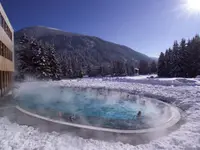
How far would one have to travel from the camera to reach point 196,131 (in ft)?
17.6

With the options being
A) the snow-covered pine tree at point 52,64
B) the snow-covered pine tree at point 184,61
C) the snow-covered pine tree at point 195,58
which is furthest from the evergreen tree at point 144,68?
the snow-covered pine tree at point 52,64

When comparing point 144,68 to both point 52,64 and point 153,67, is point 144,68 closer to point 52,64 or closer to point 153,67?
point 153,67

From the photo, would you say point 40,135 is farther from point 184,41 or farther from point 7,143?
point 184,41

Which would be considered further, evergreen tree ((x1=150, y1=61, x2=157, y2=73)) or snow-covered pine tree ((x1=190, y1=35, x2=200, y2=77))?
evergreen tree ((x1=150, y1=61, x2=157, y2=73))

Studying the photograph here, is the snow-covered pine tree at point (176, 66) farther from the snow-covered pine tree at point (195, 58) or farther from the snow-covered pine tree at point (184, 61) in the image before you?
the snow-covered pine tree at point (195, 58)

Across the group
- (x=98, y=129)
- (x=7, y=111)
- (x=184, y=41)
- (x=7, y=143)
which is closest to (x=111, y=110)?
(x=98, y=129)

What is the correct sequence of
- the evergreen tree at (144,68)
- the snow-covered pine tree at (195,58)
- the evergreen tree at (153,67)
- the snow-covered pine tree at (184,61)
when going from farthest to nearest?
the evergreen tree at (144,68) < the evergreen tree at (153,67) < the snow-covered pine tree at (184,61) < the snow-covered pine tree at (195,58)

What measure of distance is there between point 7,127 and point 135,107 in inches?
297

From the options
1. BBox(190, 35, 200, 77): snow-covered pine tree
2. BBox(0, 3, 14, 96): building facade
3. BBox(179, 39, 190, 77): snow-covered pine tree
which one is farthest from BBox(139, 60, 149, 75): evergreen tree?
BBox(0, 3, 14, 96): building facade

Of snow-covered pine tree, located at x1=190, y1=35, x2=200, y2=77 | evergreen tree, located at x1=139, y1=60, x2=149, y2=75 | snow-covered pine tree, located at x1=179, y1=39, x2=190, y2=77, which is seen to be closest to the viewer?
snow-covered pine tree, located at x1=190, y1=35, x2=200, y2=77

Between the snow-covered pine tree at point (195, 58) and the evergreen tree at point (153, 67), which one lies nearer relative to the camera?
the snow-covered pine tree at point (195, 58)

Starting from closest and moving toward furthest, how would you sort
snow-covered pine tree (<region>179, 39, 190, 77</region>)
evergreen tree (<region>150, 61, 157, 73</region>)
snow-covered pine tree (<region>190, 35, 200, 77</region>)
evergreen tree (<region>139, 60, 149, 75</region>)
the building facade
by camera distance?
the building facade, snow-covered pine tree (<region>190, 35, 200, 77</region>), snow-covered pine tree (<region>179, 39, 190, 77</region>), evergreen tree (<region>150, 61, 157, 73</region>), evergreen tree (<region>139, 60, 149, 75</region>)

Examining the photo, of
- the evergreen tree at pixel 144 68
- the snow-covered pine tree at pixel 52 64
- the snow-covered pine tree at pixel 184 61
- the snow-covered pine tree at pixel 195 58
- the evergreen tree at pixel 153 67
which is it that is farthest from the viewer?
the evergreen tree at pixel 144 68

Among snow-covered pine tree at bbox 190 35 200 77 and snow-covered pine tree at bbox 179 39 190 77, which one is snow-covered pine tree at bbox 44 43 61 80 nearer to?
snow-covered pine tree at bbox 179 39 190 77
